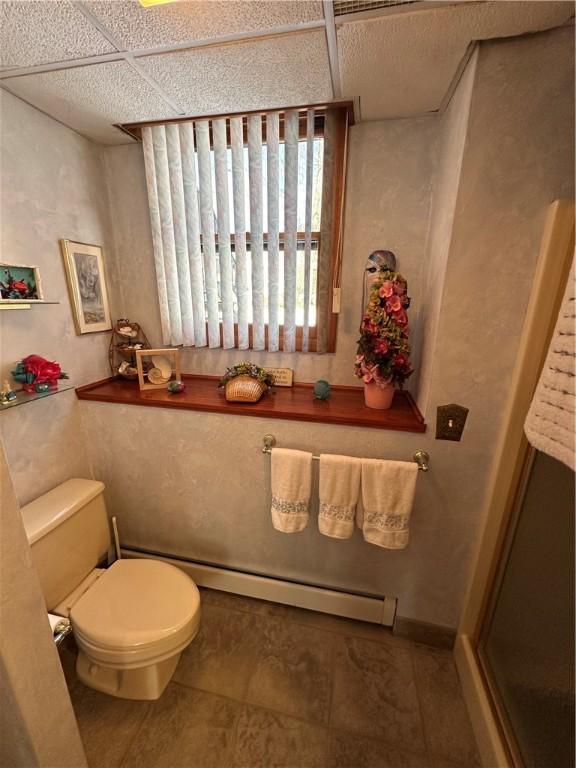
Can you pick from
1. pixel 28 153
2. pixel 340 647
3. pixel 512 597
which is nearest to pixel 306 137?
pixel 28 153

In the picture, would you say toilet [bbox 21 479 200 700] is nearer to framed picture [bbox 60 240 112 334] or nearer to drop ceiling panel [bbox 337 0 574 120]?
framed picture [bbox 60 240 112 334]

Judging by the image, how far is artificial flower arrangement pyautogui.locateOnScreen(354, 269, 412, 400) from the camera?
3.47ft

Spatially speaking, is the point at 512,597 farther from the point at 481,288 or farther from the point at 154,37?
the point at 154,37

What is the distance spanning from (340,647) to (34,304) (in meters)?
1.87

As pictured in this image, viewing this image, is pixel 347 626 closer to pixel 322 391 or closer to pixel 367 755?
pixel 367 755

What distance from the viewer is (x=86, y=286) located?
1368 millimetres

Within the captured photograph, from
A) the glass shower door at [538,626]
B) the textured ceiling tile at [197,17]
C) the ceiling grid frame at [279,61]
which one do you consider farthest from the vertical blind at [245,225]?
the glass shower door at [538,626]

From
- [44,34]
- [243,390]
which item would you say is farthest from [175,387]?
[44,34]

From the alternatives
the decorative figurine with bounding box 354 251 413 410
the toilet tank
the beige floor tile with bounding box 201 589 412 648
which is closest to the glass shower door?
the beige floor tile with bounding box 201 589 412 648

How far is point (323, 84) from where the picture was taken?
0.98 meters

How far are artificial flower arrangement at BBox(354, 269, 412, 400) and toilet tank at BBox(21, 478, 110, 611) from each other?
125 cm

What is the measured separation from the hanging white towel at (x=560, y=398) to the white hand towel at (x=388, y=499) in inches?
17.3

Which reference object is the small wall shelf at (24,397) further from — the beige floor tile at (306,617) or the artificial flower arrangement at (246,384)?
the beige floor tile at (306,617)

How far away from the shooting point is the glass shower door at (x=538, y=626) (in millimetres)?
735
